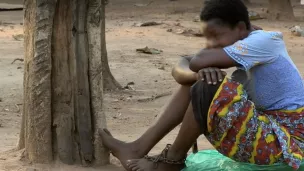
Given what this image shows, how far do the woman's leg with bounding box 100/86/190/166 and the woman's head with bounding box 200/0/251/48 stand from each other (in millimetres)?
298

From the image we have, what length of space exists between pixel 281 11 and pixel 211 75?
35.9 ft

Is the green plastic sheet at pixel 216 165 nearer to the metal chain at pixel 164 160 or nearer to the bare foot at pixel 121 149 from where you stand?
the metal chain at pixel 164 160

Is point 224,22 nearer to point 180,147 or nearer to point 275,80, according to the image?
point 275,80

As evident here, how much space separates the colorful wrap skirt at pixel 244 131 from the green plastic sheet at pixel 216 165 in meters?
0.10

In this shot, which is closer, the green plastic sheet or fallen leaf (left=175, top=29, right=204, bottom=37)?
the green plastic sheet

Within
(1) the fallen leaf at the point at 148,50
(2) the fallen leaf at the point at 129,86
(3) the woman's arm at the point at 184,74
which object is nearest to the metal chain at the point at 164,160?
(3) the woman's arm at the point at 184,74

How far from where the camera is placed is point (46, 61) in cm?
359

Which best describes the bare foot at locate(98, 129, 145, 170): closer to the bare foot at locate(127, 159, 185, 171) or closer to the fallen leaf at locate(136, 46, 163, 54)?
the bare foot at locate(127, 159, 185, 171)

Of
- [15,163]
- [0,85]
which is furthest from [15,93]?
[15,163]

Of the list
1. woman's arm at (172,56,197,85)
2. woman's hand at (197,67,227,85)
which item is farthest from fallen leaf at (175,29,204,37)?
woman's hand at (197,67,227,85)

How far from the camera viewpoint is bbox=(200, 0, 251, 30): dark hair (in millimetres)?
3303

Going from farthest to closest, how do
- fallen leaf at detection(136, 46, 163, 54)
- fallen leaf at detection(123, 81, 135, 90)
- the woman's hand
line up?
fallen leaf at detection(136, 46, 163, 54)
fallen leaf at detection(123, 81, 135, 90)
the woman's hand

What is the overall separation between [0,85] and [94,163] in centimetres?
352

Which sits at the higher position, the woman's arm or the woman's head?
the woman's head
